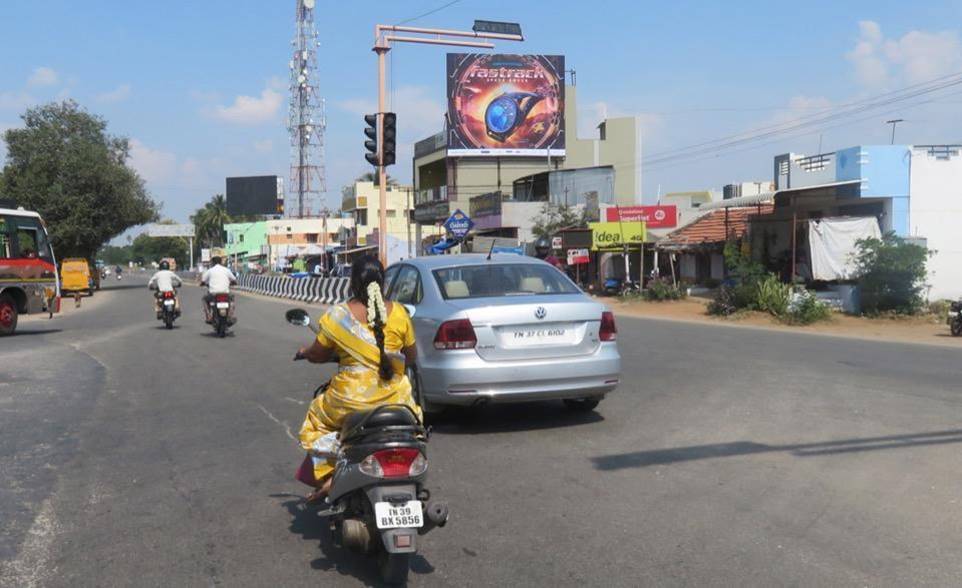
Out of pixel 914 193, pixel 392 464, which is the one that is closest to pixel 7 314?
pixel 392 464

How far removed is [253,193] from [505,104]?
36619 mm

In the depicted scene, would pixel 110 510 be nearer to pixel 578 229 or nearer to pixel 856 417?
pixel 856 417

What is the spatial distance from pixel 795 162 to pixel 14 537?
27.8 metres

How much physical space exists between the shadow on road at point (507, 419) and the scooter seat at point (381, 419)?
3.46 metres

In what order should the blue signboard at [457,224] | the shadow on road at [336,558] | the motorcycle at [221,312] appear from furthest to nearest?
the blue signboard at [457,224] < the motorcycle at [221,312] < the shadow on road at [336,558]

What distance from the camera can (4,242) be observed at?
1938 centimetres

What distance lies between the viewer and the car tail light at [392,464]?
4066mm

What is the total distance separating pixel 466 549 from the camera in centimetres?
469

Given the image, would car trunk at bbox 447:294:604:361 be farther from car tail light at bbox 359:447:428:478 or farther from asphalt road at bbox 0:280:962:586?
car tail light at bbox 359:447:428:478

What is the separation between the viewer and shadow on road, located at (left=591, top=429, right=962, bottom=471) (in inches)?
258

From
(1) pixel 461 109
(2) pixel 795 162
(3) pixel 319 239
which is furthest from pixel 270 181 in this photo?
(2) pixel 795 162

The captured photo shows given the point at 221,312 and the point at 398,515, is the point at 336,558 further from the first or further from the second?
the point at 221,312

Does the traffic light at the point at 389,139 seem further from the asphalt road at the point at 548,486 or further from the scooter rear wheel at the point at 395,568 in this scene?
the scooter rear wheel at the point at 395,568

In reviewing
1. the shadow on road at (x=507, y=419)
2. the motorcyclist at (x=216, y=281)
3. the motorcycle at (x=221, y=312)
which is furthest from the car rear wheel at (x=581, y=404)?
the motorcyclist at (x=216, y=281)
